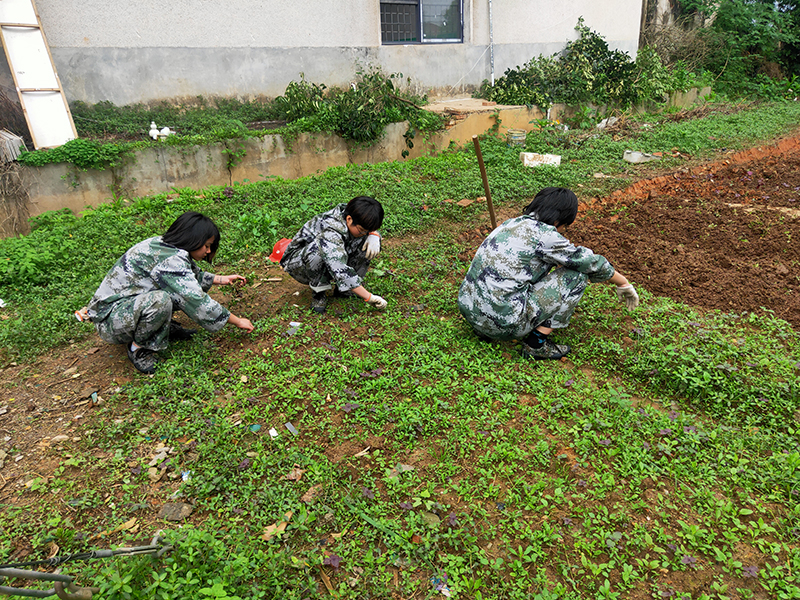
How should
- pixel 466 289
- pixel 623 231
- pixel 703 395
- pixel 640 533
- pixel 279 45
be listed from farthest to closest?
pixel 279 45 < pixel 623 231 < pixel 466 289 < pixel 703 395 < pixel 640 533

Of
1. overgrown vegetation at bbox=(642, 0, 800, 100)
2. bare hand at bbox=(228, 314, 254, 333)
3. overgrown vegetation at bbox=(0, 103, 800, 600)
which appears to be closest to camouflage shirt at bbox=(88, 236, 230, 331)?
bare hand at bbox=(228, 314, 254, 333)

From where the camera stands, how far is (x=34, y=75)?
245 inches

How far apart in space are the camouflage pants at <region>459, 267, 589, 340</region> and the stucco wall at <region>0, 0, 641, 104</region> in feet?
21.8

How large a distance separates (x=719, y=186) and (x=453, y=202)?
3.58 meters

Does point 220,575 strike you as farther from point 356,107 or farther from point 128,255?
point 356,107

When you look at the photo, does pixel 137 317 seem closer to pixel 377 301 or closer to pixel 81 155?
pixel 377 301

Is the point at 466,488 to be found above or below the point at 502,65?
below

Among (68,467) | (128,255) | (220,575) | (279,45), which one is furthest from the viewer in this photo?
(279,45)

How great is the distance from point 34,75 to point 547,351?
6.99 metres

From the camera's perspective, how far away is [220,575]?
1.95m

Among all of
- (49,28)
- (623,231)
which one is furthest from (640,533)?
(49,28)

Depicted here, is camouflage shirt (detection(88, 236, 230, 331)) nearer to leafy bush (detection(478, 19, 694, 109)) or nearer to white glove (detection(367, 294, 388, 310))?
white glove (detection(367, 294, 388, 310))

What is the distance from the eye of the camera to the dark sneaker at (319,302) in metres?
4.12

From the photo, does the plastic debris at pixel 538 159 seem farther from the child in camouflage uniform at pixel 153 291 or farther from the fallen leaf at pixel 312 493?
the fallen leaf at pixel 312 493
